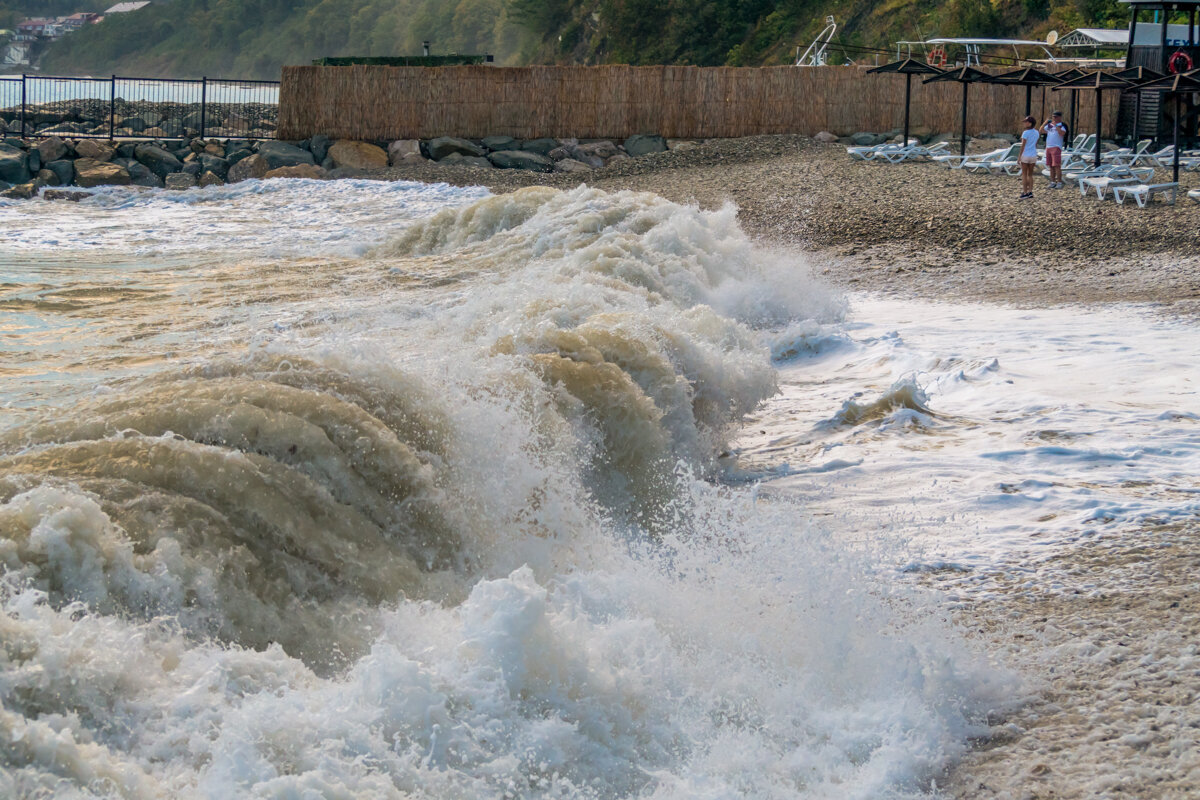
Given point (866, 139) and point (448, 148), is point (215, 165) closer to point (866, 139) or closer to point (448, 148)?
point (448, 148)

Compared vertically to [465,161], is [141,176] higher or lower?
lower

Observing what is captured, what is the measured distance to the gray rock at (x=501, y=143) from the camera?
2483 cm

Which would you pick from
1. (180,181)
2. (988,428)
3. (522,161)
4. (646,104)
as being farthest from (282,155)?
(988,428)

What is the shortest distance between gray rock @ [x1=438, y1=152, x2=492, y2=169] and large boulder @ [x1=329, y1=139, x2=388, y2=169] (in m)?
1.29

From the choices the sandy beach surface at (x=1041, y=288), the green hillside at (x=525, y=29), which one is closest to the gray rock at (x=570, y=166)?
the sandy beach surface at (x=1041, y=288)

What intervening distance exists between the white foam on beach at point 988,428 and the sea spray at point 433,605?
29.1 inches

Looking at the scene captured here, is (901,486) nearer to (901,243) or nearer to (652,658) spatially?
(652,658)

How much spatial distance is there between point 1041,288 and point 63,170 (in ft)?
61.0

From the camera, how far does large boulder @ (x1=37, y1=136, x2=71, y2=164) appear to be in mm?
22500

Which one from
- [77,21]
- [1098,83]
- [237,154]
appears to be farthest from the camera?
[77,21]

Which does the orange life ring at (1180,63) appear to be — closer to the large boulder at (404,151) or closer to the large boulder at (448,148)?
the large boulder at (448,148)

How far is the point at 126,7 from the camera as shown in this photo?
114m

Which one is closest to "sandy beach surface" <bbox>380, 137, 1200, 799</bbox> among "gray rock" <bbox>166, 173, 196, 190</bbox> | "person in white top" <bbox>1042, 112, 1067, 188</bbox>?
"person in white top" <bbox>1042, 112, 1067, 188</bbox>

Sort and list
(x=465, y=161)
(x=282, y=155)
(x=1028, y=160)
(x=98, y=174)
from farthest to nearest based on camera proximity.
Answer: (x=465, y=161) → (x=282, y=155) → (x=98, y=174) → (x=1028, y=160)
